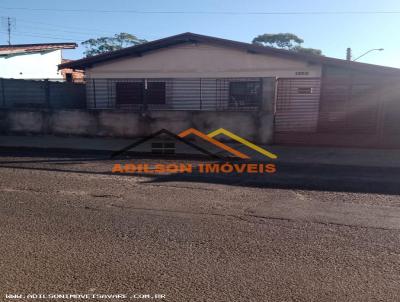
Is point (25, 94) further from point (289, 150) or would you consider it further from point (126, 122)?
point (289, 150)

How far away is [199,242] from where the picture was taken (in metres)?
4.09

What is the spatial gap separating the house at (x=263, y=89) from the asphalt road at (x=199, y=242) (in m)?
5.98

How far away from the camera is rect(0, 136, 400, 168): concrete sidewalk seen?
9.44 metres

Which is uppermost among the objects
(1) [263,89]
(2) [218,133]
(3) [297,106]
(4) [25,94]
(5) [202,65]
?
(5) [202,65]

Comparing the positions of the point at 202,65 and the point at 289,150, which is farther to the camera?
the point at 202,65

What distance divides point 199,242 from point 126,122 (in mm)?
9623

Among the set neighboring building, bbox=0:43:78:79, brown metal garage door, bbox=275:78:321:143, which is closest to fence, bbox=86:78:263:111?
brown metal garage door, bbox=275:78:321:143

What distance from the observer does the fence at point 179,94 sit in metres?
13.7

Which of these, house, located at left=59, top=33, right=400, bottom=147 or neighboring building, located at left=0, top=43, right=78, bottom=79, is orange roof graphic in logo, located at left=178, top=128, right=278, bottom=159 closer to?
house, located at left=59, top=33, right=400, bottom=147

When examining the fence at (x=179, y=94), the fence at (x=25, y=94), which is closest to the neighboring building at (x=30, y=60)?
the fence at (x=25, y=94)

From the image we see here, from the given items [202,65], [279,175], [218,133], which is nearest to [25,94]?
[202,65]

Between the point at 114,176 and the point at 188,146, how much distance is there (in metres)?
4.57

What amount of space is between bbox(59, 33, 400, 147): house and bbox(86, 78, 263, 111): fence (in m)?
0.04

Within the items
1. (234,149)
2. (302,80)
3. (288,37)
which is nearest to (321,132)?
(302,80)
